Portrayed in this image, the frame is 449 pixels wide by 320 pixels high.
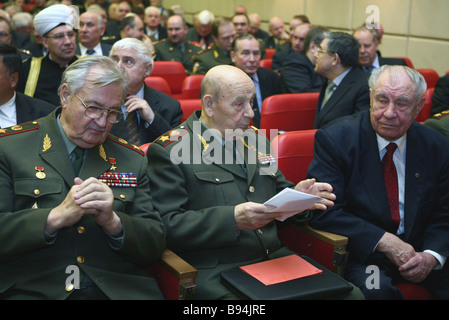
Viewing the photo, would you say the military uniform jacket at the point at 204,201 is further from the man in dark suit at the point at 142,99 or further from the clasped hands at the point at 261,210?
the man in dark suit at the point at 142,99

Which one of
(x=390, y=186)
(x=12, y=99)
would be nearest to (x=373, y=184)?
(x=390, y=186)

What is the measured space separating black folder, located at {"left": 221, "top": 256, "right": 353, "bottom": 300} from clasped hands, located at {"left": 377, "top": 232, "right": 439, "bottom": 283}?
0.41 m

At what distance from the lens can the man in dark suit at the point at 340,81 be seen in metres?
3.85

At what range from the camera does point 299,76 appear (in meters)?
5.39

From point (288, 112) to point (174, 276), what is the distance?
2.28m

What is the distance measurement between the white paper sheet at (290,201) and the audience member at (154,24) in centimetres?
737

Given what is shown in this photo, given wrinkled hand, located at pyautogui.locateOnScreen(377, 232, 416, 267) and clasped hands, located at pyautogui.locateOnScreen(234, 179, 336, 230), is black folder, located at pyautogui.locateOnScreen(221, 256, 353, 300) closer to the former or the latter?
clasped hands, located at pyautogui.locateOnScreen(234, 179, 336, 230)

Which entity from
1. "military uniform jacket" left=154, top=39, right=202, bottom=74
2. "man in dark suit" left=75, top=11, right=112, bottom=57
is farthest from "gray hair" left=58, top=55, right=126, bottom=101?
"military uniform jacket" left=154, top=39, right=202, bottom=74

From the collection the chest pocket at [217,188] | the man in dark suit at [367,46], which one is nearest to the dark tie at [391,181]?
the chest pocket at [217,188]

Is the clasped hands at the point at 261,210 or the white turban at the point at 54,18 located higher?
the white turban at the point at 54,18

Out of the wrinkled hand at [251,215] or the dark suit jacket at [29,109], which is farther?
the dark suit jacket at [29,109]

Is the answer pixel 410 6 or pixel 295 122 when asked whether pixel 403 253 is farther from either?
pixel 410 6

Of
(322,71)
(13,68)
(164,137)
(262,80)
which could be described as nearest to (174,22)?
(262,80)
